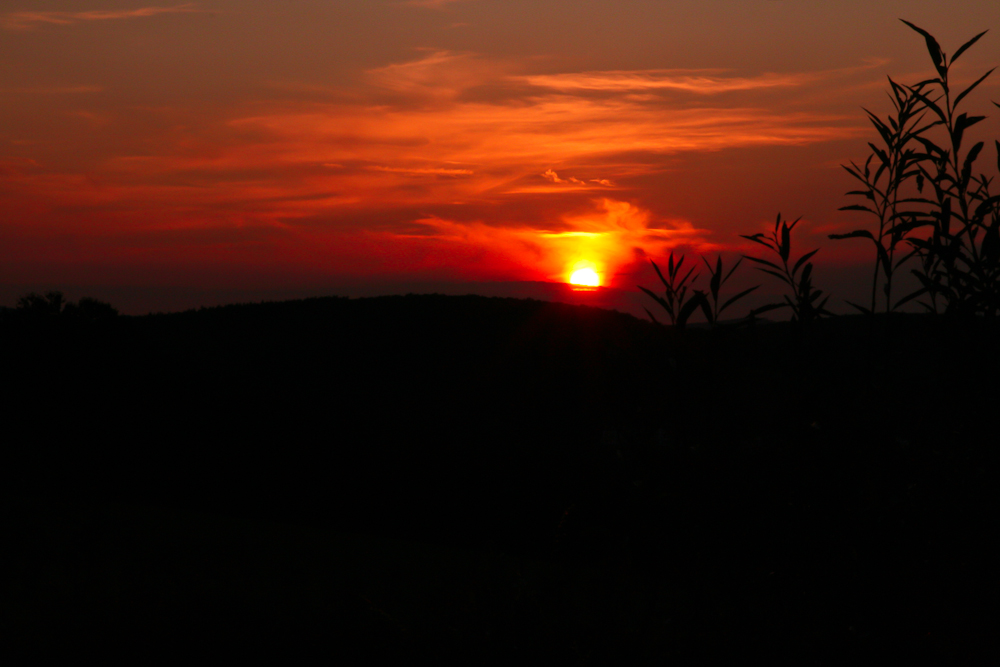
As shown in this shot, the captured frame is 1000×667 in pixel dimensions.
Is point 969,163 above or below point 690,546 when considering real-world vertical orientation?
above

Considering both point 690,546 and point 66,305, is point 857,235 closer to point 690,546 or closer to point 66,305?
point 690,546

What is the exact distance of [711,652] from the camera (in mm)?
4957

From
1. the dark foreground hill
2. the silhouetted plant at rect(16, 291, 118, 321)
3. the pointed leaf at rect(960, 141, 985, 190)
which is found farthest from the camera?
the silhouetted plant at rect(16, 291, 118, 321)

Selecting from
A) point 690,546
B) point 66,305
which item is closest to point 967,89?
point 690,546

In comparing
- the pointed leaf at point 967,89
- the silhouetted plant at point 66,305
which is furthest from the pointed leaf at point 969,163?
the silhouetted plant at point 66,305

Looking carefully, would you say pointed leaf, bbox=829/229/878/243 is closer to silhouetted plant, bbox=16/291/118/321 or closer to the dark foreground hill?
the dark foreground hill

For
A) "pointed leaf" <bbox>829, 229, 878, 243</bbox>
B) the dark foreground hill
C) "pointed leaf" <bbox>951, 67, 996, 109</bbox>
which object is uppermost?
"pointed leaf" <bbox>951, 67, 996, 109</bbox>

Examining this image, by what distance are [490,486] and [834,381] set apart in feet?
59.6

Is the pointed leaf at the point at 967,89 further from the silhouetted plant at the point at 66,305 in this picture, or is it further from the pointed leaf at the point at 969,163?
the silhouetted plant at the point at 66,305

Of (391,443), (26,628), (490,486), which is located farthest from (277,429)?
(26,628)

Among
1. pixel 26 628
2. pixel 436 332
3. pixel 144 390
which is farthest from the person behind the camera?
pixel 436 332

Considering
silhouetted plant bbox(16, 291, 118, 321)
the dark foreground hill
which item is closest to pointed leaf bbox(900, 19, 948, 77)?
the dark foreground hill

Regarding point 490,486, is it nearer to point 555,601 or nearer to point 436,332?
point 555,601

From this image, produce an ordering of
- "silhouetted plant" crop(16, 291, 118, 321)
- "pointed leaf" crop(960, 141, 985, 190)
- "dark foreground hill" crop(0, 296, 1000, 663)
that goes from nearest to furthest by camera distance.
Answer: "dark foreground hill" crop(0, 296, 1000, 663), "pointed leaf" crop(960, 141, 985, 190), "silhouetted plant" crop(16, 291, 118, 321)
